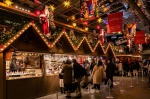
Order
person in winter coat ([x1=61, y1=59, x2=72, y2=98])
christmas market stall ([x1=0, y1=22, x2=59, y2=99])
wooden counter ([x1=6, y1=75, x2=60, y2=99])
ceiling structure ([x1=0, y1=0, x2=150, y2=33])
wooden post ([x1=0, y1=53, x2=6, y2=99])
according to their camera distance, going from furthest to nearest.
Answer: ceiling structure ([x1=0, y1=0, x2=150, y2=33]) → person in winter coat ([x1=61, y1=59, x2=72, y2=98]) → wooden counter ([x1=6, y1=75, x2=60, y2=99]) → christmas market stall ([x1=0, y1=22, x2=59, y2=99]) → wooden post ([x1=0, y1=53, x2=6, y2=99])

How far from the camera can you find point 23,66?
8.32 metres

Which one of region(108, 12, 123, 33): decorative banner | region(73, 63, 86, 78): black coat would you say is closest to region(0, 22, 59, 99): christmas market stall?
region(73, 63, 86, 78): black coat

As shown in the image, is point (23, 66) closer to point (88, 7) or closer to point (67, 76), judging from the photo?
point (67, 76)

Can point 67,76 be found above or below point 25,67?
below

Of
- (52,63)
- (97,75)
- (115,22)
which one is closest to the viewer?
(97,75)

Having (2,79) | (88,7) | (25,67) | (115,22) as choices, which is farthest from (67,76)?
(115,22)

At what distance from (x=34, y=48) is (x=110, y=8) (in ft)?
24.2

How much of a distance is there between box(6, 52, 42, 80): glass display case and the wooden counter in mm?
257

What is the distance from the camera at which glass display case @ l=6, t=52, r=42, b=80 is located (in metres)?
7.40

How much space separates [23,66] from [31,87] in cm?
112

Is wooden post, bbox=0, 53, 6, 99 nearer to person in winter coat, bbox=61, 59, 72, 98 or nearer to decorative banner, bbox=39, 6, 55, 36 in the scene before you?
decorative banner, bbox=39, 6, 55, 36

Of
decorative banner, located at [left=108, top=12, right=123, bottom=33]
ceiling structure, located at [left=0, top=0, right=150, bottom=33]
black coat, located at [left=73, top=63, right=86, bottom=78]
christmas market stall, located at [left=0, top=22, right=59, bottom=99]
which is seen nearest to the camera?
christmas market stall, located at [left=0, top=22, right=59, bottom=99]

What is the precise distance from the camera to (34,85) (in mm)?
8195

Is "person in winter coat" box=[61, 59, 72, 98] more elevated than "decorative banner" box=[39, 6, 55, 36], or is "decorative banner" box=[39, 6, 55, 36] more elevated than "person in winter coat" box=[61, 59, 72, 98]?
"decorative banner" box=[39, 6, 55, 36]
